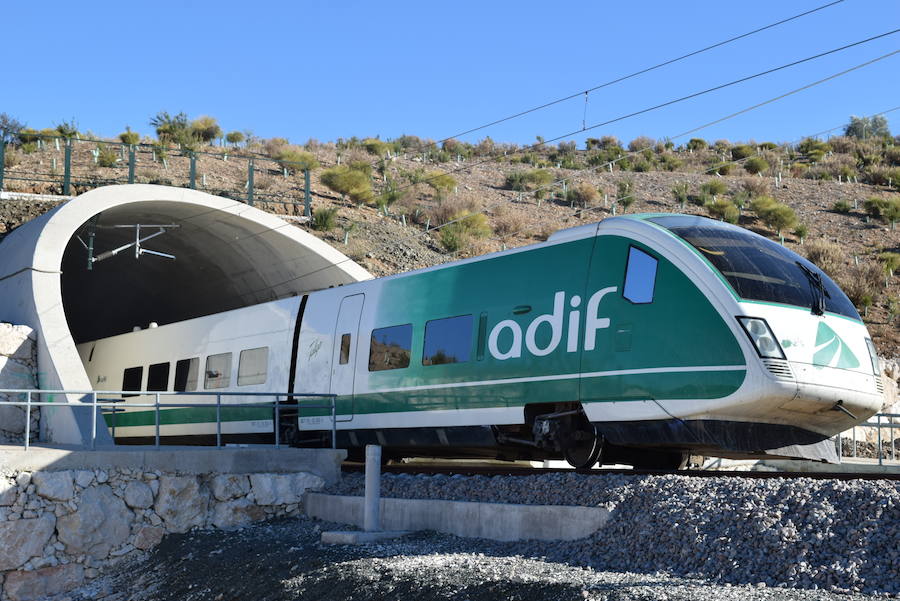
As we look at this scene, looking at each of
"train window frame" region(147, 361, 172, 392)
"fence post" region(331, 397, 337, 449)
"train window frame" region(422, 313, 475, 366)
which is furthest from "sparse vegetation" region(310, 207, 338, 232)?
"train window frame" region(422, 313, 475, 366)

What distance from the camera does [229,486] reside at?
1412 cm

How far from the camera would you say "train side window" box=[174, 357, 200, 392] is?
790 inches

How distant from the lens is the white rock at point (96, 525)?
42.8 ft

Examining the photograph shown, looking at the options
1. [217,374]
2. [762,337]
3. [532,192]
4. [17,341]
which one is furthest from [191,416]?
[532,192]

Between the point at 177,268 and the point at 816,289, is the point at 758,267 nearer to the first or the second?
the point at 816,289

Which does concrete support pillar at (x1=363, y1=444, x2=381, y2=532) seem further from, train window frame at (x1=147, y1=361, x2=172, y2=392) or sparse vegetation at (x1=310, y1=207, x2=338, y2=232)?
sparse vegetation at (x1=310, y1=207, x2=338, y2=232)

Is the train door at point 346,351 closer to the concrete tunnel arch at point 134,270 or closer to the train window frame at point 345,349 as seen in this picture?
the train window frame at point 345,349

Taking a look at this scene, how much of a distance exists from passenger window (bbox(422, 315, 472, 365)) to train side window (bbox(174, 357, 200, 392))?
7509mm

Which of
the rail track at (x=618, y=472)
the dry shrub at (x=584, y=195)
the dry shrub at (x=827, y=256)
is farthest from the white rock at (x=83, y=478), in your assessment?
the dry shrub at (x=584, y=195)

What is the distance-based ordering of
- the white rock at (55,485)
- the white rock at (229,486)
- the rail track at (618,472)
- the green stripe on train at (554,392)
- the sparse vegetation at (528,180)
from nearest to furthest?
the green stripe on train at (554,392) → the rail track at (618,472) → the white rock at (55,485) → the white rock at (229,486) → the sparse vegetation at (528,180)

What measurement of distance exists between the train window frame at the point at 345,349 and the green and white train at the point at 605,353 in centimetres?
3

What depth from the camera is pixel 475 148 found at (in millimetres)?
76062

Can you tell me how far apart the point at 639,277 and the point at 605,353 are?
0.95m

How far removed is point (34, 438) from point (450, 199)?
33.7 meters
